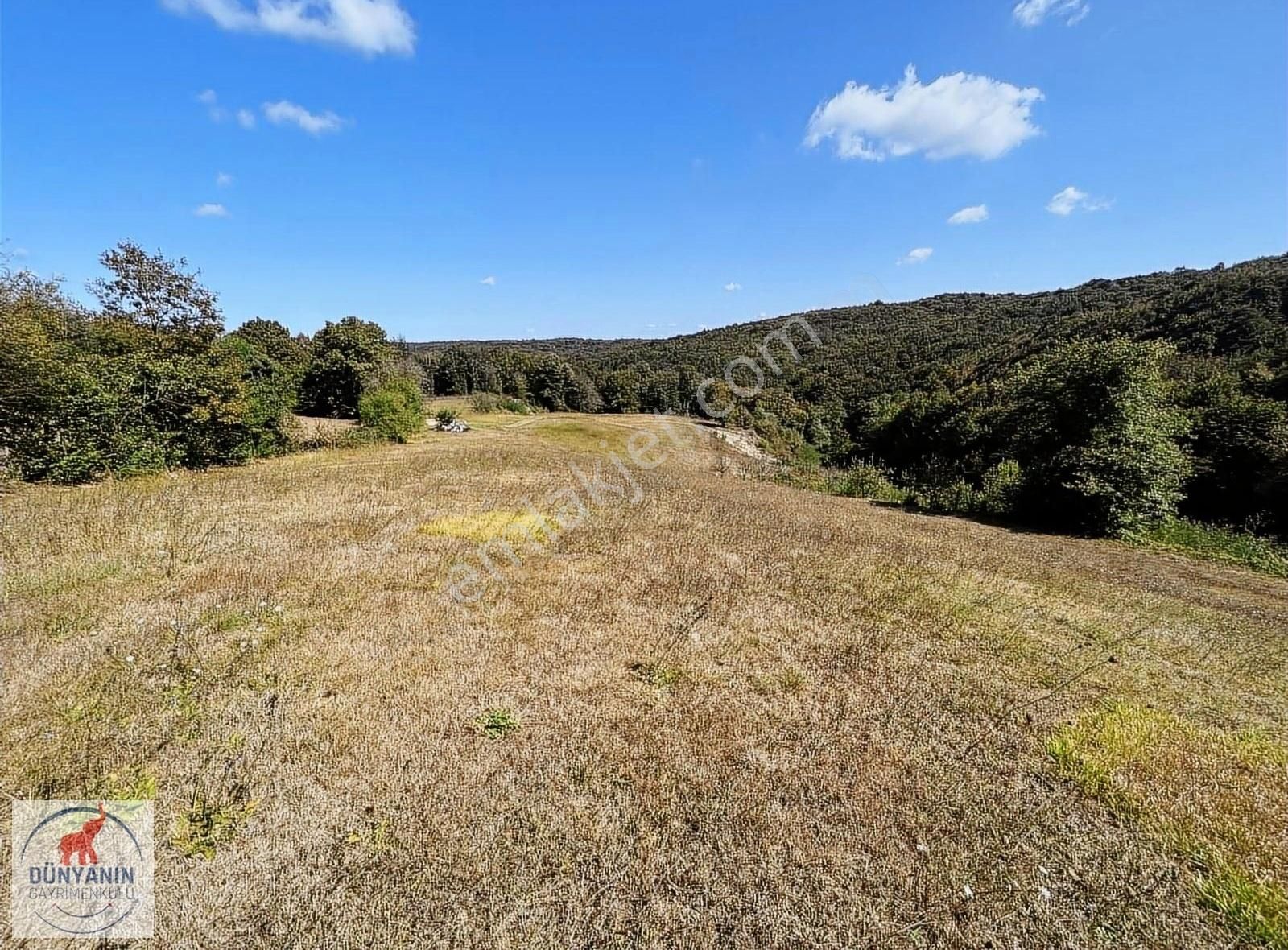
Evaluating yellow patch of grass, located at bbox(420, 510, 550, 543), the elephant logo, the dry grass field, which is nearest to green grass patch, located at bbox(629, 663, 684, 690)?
the dry grass field

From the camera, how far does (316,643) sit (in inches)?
203

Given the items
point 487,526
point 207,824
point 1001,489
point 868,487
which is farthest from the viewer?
point 868,487

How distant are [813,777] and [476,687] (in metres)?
3.16

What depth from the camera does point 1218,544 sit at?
13102 millimetres

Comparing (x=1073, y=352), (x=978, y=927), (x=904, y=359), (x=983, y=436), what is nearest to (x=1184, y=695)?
(x=978, y=927)

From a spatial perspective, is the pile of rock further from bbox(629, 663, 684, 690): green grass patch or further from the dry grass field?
bbox(629, 663, 684, 690): green grass patch

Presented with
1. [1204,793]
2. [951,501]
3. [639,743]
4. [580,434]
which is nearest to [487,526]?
[639,743]

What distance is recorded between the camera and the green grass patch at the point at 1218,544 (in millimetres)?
11656

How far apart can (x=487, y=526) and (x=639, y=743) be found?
7073 mm

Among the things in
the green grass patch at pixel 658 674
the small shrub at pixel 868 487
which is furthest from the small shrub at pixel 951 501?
the green grass patch at pixel 658 674

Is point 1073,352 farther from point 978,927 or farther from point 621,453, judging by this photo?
point 621,453

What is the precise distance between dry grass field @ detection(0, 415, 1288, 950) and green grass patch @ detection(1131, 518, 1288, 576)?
5.16m

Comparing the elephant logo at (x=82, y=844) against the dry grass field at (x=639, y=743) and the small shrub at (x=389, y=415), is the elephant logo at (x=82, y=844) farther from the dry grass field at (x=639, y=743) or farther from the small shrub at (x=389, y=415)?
the small shrub at (x=389, y=415)

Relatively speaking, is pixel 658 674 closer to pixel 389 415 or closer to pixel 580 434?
pixel 389 415
